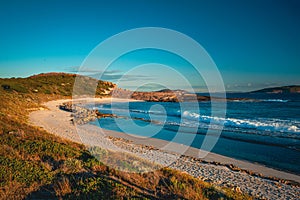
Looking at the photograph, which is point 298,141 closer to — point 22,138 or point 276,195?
point 276,195

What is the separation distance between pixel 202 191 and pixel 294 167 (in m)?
7.00

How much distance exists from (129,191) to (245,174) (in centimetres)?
620

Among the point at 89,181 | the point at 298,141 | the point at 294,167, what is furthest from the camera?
the point at 298,141

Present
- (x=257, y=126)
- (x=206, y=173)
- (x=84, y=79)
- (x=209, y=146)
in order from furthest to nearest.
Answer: (x=84, y=79) < (x=257, y=126) < (x=209, y=146) < (x=206, y=173)

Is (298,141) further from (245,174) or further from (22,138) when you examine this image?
(22,138)

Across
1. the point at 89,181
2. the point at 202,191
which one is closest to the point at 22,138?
the point at 89,181

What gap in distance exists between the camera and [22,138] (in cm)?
926

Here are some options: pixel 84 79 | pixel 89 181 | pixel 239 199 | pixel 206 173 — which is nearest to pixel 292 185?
pixel 206 173

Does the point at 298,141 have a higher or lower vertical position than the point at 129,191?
lower

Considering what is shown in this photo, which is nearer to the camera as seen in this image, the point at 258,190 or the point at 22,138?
the point at 258,190

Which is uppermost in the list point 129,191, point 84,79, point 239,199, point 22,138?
point 84,79

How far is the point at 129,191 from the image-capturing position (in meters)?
4.85

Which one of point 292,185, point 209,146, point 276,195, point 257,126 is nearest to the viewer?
point 276,195

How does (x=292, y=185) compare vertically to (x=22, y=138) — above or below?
below
